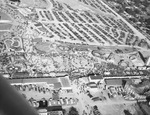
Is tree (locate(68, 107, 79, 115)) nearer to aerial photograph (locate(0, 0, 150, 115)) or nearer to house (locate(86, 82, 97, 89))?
aerial photograph (locate(0, 0, 150, 115))

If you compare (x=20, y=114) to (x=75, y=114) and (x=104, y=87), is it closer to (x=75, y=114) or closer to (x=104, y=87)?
(x=75, y=114)

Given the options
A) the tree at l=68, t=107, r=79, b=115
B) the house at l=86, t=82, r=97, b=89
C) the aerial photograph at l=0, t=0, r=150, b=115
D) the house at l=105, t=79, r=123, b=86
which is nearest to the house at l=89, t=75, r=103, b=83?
the aerial photograph at l=0, t=0, r=150, b=115

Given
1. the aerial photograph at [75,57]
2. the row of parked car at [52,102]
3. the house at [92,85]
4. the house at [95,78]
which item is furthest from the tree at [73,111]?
the house at [95,78]

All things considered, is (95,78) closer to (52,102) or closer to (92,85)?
(92,85)

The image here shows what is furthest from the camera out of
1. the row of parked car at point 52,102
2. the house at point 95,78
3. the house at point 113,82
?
the house at point 113,82

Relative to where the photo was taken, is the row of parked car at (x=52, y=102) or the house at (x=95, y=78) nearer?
the row of parked car at (x=52, y=102)

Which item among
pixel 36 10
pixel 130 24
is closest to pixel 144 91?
pixel 130 24

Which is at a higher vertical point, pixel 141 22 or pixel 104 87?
pixel 141 22

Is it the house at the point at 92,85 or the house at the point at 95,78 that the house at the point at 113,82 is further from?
the house at the point at 92,85
